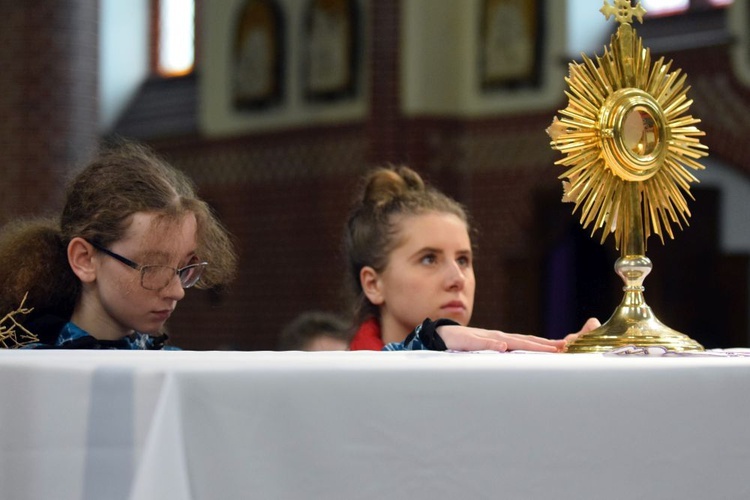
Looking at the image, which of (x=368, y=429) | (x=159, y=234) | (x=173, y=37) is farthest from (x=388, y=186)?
(x=173, y=37)

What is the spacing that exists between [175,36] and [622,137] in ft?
34.6

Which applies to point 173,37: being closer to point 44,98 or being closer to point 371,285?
point 44,98

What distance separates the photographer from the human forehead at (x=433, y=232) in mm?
3107

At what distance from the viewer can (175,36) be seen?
39.9ft

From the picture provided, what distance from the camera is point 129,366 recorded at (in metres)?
1.43

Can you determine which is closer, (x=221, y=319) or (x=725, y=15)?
(x=725, y=15)

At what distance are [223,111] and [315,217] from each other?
1.41m

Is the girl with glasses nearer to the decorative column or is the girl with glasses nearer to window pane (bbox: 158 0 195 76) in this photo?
the decorative column

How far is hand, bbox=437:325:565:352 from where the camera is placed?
2.02m

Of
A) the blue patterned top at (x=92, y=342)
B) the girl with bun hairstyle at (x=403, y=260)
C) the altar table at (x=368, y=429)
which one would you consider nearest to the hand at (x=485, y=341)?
the altar table at (x=368, y=429)

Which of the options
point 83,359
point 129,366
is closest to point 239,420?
point 129,366

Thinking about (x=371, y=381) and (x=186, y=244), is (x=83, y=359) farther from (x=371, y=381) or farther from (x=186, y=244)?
(x=186, y=244)

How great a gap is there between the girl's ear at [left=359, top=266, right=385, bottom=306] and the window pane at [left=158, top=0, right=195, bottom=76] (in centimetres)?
912

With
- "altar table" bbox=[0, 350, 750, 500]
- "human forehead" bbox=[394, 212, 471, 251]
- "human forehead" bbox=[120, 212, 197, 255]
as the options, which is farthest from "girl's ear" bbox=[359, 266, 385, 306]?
"altar table" bbox=[0, 350, 750, 500]
